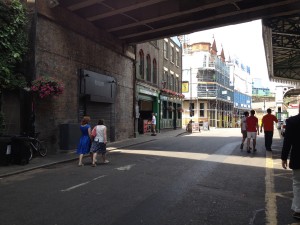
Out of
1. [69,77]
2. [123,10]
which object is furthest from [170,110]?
[69,77]

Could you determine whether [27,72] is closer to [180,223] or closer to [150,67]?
[180,223]

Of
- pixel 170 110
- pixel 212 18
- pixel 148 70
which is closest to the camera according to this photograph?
pixel 212 18

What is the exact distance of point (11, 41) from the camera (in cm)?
1398

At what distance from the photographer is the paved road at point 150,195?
5.95 meters

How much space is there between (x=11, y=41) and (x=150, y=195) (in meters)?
9.21

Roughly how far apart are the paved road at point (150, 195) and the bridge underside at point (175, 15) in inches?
318

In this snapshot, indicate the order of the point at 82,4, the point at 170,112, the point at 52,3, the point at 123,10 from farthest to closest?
the point at 170,112 → the point at 123,10 → the point at 82,4 → the point at 52,3

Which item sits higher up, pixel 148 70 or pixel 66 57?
pixel 148 70

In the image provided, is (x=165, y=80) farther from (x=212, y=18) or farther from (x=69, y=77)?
(x=69, y=77)

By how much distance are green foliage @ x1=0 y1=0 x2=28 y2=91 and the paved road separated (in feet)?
12.4

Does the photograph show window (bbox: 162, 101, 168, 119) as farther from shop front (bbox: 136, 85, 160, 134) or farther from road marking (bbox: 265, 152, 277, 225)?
road marking (bbox: 265, 152, 277, 225)

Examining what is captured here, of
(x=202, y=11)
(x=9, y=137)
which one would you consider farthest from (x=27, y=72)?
(x=202, y=11)

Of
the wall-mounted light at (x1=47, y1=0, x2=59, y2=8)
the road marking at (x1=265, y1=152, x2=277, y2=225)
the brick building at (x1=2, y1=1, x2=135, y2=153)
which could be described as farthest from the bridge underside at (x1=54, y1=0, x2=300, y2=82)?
the road marking at (x1=265, y1=152, x2=277, y2=225)

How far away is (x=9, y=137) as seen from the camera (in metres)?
12.4
